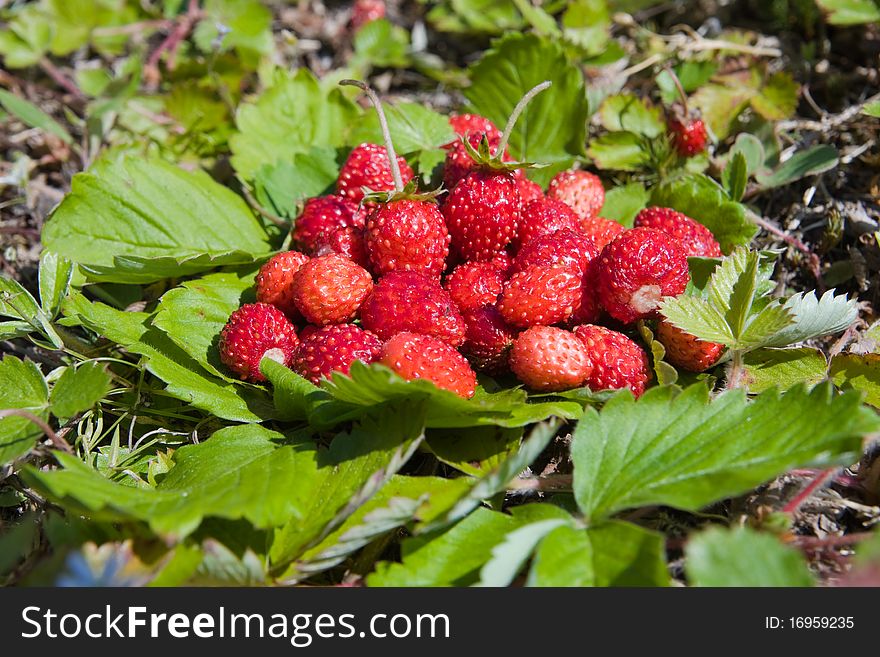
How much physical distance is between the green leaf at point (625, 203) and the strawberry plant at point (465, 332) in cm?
2

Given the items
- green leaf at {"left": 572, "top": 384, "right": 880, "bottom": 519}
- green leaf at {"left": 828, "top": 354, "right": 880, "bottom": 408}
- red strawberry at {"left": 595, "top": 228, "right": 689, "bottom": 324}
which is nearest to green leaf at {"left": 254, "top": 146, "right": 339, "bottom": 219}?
red strawberry at {"left": 595, "top": 228, "right": 689, "bottom": 324}

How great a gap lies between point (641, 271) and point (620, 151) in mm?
923

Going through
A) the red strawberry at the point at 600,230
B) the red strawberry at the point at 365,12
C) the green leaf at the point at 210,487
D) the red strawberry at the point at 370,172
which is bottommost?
the green leaf at the point at 210,487

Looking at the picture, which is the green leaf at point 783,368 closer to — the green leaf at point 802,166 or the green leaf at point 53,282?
the green leaf at point 802,166

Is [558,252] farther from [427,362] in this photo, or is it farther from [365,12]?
[365,12]

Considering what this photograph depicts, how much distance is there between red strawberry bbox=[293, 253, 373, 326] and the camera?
191cm

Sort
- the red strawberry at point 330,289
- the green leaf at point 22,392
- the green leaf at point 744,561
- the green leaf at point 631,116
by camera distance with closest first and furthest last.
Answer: the green leaf at point 744,561, the green leaf at point 22,392, the red strawberry at point 330,289, the green leaf at point 631,116

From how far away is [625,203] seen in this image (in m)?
2.40

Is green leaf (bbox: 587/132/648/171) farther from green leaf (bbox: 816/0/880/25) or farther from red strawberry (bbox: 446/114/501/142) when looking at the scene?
green leaf (bbox: 816/0/880/25)

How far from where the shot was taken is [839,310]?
1.85m

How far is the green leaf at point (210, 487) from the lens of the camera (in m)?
1.48

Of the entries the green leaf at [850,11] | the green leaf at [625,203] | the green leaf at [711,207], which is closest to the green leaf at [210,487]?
the green leaf at [625,203]

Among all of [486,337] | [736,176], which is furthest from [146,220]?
[736,176]

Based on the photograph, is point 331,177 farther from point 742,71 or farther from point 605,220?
point 742,71
